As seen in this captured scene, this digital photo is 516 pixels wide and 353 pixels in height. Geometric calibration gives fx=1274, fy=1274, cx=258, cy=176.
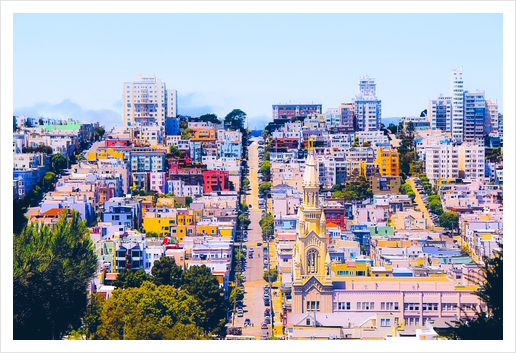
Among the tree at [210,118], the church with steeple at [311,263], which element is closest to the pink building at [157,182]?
the tree at [210,118]

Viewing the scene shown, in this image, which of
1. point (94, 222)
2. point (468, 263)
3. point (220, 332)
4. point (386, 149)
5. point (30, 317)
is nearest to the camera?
point (30, 317)

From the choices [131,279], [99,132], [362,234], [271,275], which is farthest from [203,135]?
[131,279]

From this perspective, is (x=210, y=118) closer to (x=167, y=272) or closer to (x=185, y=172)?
(x=185, y=172)

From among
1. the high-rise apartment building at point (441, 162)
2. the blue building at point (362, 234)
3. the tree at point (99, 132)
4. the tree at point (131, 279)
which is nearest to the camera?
the tree at point (131, 279)

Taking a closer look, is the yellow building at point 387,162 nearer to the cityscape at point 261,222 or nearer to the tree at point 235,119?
the cityscape at point 261,222

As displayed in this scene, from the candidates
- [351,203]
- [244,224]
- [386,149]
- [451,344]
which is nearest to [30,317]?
[451,344]

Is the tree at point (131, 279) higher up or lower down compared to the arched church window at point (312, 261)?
lower down

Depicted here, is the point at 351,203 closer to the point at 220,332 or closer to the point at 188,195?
the point at 188,195

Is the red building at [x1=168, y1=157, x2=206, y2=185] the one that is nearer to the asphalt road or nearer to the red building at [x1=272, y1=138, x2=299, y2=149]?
the asphalt road
